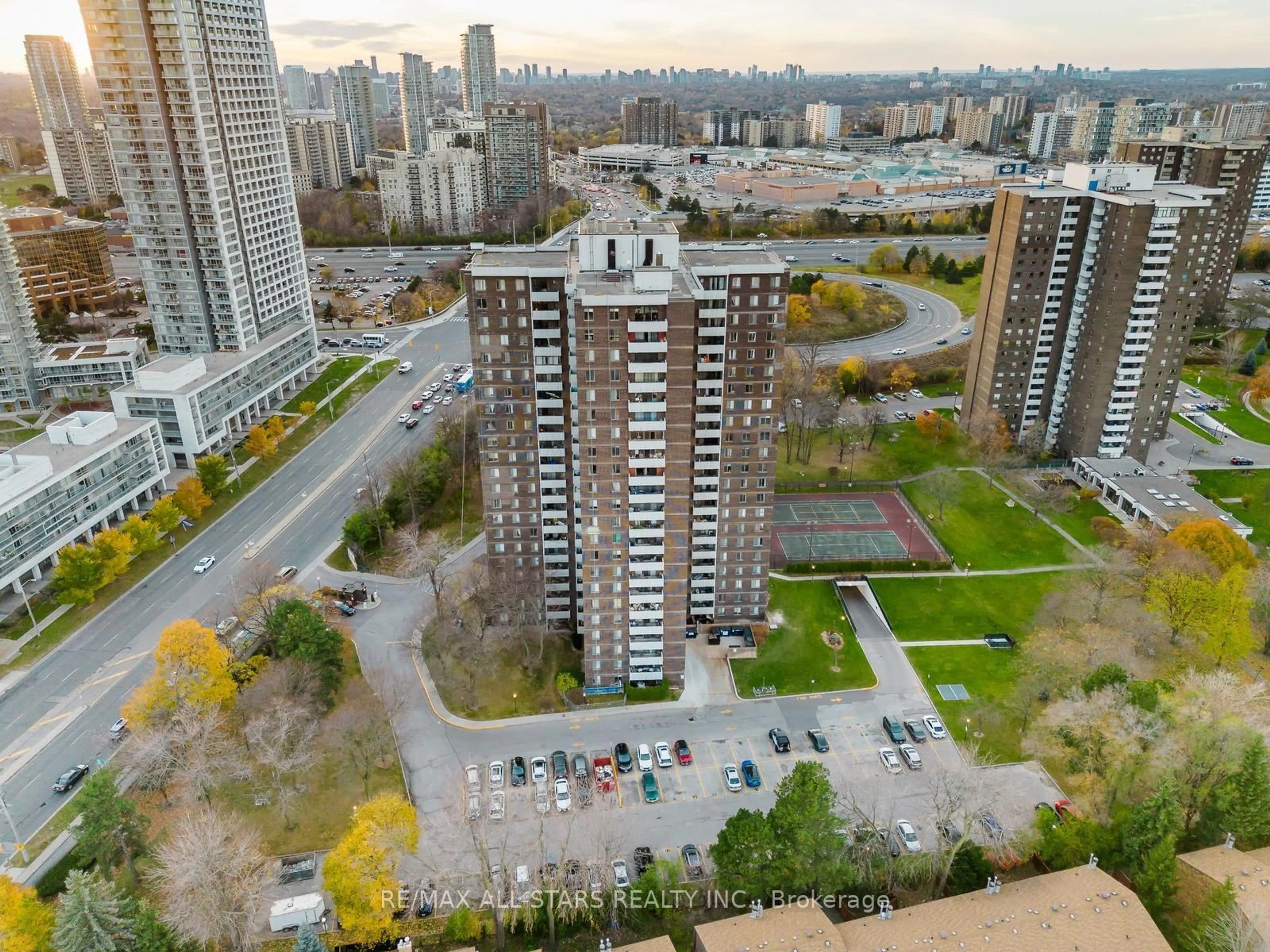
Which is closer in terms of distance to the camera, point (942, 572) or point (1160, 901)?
point (1160, 901)

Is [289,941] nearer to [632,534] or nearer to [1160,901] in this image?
[632,534]

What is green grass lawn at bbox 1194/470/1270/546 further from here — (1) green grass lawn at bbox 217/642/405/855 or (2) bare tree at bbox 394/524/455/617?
(1) green grass lawn at bbox 217/642/405/855

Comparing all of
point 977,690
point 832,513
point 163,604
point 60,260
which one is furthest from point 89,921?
point 60,260

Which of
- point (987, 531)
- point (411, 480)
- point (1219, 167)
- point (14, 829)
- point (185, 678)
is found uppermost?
point (1219, 167)

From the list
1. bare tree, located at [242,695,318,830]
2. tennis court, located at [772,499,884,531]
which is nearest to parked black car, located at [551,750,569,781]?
bare tree, located at [242,695,318,830]

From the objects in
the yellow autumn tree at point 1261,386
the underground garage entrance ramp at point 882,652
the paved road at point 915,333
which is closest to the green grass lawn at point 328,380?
the paved road at point 915,333

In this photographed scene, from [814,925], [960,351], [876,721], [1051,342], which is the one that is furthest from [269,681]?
[960,351]

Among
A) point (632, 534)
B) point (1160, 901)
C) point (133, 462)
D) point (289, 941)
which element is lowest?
point (289, 941)

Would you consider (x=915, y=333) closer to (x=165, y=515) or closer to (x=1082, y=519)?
(x=1082, y=519)

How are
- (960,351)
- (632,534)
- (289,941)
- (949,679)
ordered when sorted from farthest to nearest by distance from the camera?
(960,351), (949,679), (632,534), (289,941)
